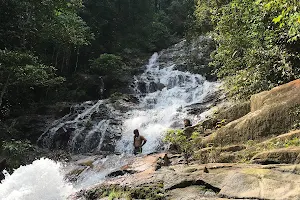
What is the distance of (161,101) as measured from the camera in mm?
19312

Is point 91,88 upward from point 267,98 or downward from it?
upward

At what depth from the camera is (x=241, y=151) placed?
610 cm

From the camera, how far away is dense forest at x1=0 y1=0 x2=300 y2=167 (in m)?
9.24

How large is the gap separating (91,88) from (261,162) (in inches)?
745

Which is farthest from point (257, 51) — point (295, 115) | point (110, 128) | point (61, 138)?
point (61, 138)

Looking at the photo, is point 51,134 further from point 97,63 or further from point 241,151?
point 241,151

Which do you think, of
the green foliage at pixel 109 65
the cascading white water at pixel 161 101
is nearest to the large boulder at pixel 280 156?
the cascading white water at pixel 161 101

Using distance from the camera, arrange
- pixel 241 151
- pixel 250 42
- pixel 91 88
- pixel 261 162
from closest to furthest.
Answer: pixel 261 162 < pixel 241 151 < pixel 250 42 < pixel 91 88

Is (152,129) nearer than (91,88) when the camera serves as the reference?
Yes

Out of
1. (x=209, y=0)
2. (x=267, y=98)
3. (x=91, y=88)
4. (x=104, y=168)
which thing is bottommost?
(x=104, y=168)

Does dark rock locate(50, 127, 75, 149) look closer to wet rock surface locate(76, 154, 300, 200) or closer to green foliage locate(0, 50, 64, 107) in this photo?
green foliage locate(0, 50, 64, 107)

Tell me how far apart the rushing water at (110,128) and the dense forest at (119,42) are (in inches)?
81.5

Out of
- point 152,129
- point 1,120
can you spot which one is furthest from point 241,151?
point 1,120

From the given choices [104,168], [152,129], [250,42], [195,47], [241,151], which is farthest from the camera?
[195,47]
